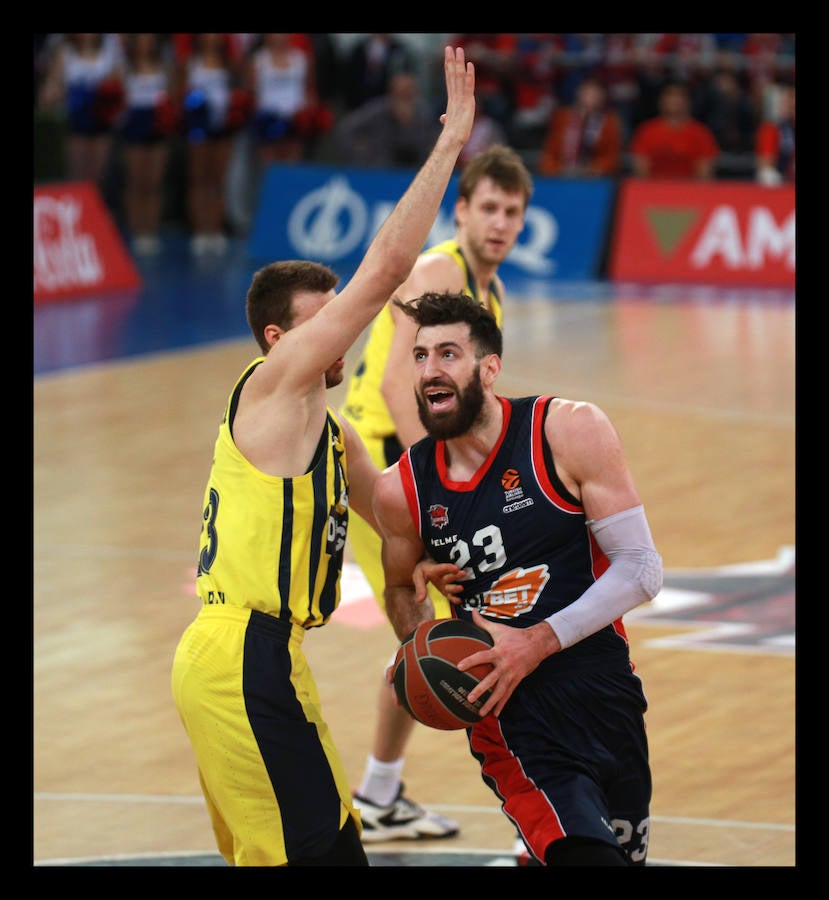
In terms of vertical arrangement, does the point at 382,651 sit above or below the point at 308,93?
below

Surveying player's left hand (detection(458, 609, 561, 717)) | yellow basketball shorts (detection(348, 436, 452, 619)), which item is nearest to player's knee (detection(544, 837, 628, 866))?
player's left hand (detection(458, 609, 561, 717))

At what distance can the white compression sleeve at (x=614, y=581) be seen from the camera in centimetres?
475

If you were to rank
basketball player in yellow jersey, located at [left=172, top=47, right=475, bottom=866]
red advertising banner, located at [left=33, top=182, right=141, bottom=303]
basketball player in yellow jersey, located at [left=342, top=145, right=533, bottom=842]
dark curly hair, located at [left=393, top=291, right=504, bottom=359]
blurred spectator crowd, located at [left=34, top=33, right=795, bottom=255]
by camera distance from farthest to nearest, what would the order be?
blurred spectator crowd, located at [left=34, top=33, right=795, bottom=255] → red advertising banner, located at [left=33, top=182, right=141, bottom=303] → basketball player in yellow jersey, located at [left=342, top=145, right=533, bottom=842] → dark curly hair, located at [left=393, top=291, right=504, bottom=359] → basketball player in yellow jersey, located at [left=172, top=47, right=475, bottom=866]

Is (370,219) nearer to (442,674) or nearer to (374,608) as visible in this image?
(374,608)

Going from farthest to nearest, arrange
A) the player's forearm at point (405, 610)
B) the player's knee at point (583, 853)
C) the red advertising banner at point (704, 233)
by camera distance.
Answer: the red advertising banner at point (704, 233) < the player's forearm at point (405, 610) < the player's knee at point (583, 853)

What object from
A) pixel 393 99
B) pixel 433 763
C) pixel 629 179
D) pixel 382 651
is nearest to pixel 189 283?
pixel 393 99

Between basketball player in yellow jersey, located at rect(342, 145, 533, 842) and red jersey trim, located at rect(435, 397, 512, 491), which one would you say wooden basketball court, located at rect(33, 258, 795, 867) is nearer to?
basketball player in yellow jersey, located at rect(342, 145, 533, 842)

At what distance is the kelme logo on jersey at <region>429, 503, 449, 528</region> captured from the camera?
4.90 meters

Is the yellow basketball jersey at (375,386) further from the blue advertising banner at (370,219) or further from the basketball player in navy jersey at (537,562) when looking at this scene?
the blue advertising banner at (370,219)

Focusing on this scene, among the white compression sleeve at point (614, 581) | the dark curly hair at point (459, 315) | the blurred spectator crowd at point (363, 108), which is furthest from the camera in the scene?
the blurred spectator crowd at point (363, 108)

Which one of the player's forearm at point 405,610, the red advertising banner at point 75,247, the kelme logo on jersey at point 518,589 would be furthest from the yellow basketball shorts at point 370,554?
the red advertising banner at point 75,247

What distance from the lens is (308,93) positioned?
22.1 m
